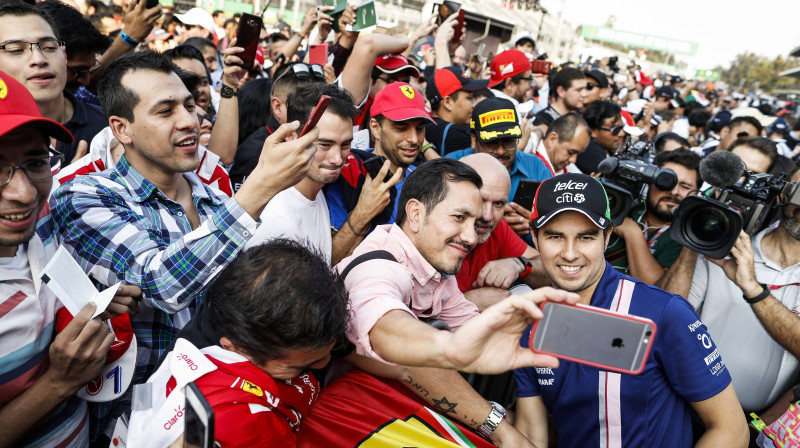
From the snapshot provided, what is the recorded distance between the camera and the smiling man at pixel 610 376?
6.88 feet

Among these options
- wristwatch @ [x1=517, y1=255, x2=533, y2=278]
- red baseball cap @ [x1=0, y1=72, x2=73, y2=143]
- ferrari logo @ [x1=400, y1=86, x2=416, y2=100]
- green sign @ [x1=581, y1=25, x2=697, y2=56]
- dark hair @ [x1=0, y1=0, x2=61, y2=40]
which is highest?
dark hair @ [x1=0, y1=0, x2=61, y2=40]

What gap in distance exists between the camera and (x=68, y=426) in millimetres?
Answer: 1797

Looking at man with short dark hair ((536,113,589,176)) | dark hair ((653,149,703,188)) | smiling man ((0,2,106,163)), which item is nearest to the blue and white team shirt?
dark hair ((653,149,703,188))

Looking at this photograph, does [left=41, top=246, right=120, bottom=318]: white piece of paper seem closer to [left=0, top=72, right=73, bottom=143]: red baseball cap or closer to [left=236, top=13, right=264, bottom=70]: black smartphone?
[left=0, top=72, right=73, bottom=143]: red baseball cap

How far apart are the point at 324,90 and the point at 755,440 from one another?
2851mm

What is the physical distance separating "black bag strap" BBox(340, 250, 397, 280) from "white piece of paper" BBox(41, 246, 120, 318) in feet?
2.53

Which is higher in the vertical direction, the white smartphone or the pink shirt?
the white smartphone

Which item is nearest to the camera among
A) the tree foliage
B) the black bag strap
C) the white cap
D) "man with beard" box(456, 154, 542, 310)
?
the black bag strap

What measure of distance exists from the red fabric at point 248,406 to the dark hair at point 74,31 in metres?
3.09

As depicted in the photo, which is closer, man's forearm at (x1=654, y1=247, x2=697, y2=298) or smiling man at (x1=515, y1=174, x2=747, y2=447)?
smiling man at (x1=515, y1=174, x2=747, y2=447)

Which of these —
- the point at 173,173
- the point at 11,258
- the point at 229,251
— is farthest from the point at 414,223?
the point at 11,258

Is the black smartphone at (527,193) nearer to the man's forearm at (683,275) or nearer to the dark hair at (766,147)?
the man's forearm at (683,275)

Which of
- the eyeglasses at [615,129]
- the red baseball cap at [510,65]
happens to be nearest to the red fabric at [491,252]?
the eyeglasses at [615,129]

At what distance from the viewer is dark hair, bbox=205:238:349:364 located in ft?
4.96
